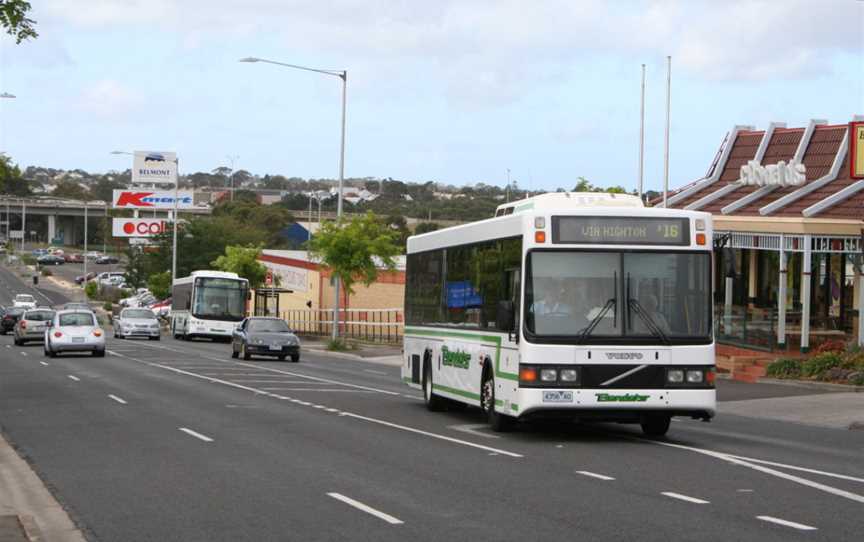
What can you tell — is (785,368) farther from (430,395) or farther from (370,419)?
(370,419)

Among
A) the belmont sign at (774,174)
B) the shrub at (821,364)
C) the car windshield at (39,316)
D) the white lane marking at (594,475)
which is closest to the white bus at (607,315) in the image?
the white lane marking at (594,475)

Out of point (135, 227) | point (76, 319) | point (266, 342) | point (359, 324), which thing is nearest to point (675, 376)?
point (266, 342)

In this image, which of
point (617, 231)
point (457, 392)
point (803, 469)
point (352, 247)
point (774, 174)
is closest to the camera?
point (803, 469)

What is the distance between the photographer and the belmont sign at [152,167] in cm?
14462

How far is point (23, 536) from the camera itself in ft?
35.0

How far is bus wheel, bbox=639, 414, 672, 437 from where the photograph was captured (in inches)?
746

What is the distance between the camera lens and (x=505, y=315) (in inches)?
698

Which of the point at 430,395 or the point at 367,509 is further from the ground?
the point at 430,395

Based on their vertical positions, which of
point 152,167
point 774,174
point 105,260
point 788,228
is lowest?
point 788,228

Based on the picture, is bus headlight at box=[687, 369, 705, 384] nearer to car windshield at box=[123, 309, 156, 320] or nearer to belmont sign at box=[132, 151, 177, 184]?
car windshield at box=[123, 309, 156, 320]

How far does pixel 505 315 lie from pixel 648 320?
1829mm

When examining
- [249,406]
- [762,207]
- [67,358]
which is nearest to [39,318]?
[67,358]

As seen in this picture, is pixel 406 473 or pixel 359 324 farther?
pixel 359 324

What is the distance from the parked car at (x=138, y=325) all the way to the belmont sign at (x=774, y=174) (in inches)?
1221
